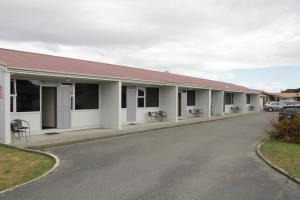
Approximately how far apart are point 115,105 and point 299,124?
8.79 m

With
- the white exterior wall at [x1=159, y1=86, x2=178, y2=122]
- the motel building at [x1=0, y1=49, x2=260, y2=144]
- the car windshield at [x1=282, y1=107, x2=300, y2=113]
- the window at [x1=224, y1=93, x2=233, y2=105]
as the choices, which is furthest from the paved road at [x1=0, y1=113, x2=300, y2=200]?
the window at [x1=224, y1=93, x2=233, y2=105]

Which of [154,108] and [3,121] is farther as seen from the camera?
[154,108]

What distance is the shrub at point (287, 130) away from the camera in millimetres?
14969

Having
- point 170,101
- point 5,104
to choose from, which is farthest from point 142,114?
point 5,104

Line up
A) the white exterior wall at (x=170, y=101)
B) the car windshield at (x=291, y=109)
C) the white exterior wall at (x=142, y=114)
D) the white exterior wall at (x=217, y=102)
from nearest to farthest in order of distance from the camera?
the car windshield at (x=291, y=109) < the white exterior wall at (x=142, y=114) < the white exterior wall at (x=170, y=101) < the white exterior wall at (x=217, y=102)

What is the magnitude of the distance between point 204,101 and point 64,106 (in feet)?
54.7

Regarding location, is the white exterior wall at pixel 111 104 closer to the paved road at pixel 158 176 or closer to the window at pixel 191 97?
the paved road at pixel 158 176

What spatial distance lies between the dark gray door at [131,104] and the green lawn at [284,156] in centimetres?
995

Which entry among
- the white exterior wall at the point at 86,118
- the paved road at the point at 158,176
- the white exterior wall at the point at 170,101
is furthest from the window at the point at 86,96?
the white exterior wall at the point at 170,101

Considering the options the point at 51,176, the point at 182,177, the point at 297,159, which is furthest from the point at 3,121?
the point at 297,159

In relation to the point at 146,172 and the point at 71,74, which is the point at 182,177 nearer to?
the point at 146,172

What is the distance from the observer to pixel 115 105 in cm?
1847

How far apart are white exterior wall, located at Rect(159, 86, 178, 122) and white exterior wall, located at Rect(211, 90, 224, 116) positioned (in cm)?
1052

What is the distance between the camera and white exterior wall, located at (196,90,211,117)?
30906 millimetres
